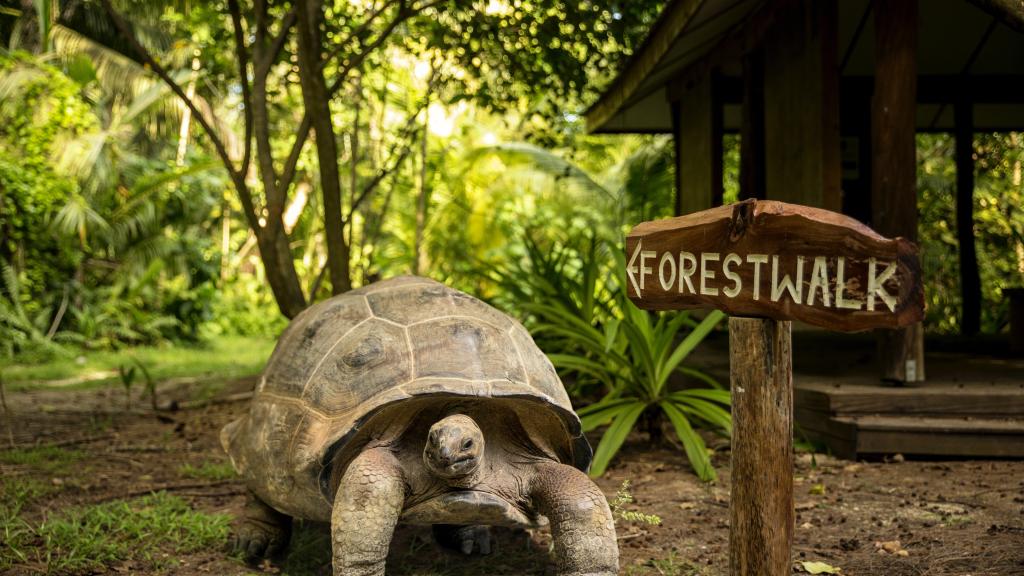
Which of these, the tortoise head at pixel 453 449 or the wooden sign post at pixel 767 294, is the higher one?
the wooden sign post at pixel 767 294

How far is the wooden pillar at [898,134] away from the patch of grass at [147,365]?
592 centimetres

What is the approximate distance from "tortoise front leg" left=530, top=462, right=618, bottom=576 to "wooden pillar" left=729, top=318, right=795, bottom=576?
42 cm

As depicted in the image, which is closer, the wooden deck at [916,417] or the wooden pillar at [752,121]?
the wooden deck at [916,417]

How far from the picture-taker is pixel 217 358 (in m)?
10.5

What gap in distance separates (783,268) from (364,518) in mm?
1348

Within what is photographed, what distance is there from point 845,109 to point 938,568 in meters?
6.32

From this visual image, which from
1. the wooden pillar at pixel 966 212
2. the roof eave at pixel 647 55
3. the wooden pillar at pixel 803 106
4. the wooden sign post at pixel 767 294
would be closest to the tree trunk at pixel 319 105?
the roof eave at pixel 647 55

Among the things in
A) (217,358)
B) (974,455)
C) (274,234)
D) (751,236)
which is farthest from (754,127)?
(217,358)

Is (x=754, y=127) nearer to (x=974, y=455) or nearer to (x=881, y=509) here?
(x=974, y=455)

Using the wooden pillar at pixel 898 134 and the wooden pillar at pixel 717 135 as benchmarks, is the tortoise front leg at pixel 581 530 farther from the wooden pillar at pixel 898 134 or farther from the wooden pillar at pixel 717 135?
the wooden pillar at pixel 717 135

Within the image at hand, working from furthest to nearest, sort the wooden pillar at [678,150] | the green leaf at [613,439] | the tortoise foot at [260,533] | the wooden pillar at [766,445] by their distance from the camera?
the wooden pillar at [678,150] < the green leaf at [613,439] < the tortoise foot at [260,533] < the wooden pillar at [766,445]

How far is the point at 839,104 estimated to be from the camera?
620cm

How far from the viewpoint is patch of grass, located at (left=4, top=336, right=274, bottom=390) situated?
8102 millimetres

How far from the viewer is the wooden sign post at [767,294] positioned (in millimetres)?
1885
